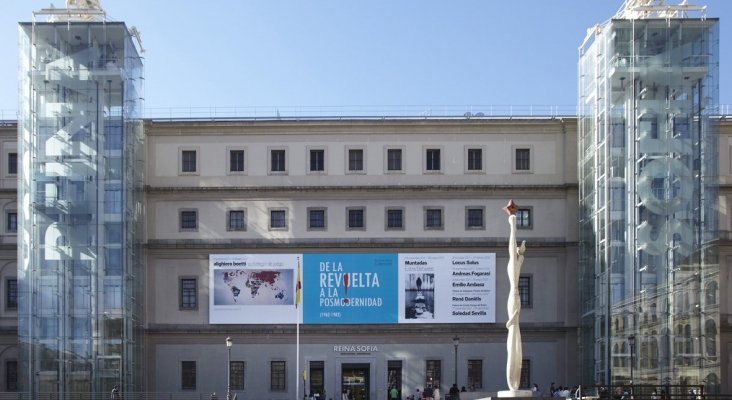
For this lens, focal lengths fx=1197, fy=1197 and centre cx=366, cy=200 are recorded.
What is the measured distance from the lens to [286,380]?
6169 cm

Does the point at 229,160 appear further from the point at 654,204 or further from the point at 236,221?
the point at 654,204

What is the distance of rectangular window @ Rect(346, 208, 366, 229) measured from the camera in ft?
204

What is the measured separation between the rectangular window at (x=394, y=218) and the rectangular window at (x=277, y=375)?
9.03 metres

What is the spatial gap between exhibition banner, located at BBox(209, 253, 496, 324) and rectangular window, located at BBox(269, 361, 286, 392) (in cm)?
230

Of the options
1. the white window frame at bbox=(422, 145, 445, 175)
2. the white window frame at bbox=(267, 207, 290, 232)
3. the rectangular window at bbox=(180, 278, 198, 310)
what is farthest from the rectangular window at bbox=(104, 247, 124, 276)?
the white window frame at bbox=(422, 145, 445, 175)

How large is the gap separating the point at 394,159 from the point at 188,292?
12.8 m

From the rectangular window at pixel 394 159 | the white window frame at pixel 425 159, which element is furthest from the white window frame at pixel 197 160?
the white window frame at pixel 425 159

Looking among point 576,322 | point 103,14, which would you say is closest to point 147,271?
point 103,14

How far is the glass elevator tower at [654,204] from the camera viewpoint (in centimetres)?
5706

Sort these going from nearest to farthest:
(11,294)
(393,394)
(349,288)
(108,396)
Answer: (108,396) < (393,394) < (349,288) < (11,294)

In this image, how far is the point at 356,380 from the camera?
62.0 meters

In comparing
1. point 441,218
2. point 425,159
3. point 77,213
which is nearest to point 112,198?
point 77,213

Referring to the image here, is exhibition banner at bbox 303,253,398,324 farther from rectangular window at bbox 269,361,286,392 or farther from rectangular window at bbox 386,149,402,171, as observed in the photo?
A: rectangular window at bbox 386,149,402,171

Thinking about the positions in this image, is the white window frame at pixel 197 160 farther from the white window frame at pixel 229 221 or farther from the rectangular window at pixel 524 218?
the rectangular window at pixel 524 218
